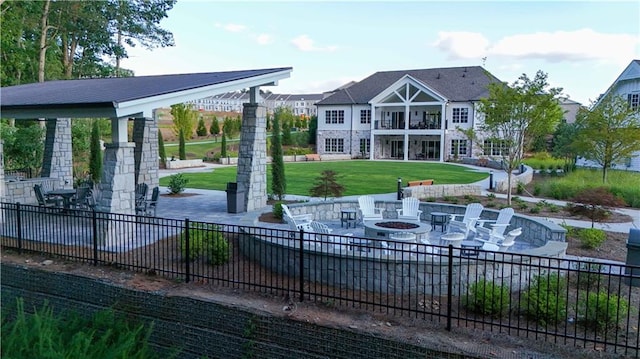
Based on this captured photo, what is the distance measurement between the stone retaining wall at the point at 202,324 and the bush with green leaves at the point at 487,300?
132 centimetres

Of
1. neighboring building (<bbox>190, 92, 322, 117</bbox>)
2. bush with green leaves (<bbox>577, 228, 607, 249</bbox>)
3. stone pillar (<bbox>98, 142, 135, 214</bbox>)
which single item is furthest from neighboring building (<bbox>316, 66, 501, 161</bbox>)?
neighboring building (<bbox>190, 92, 322, 117</bbox>)

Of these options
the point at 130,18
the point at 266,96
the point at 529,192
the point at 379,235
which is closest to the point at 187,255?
the point at 379,235

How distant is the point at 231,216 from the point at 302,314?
26.2ft

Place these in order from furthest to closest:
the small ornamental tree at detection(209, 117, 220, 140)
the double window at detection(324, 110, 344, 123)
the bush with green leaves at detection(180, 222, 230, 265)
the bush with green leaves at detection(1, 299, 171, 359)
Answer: the small ornamental tree at detection(209, 117, 220, 140), the double window at detection(324, 110, 344, 123), the bush with green leaves at detection(180, 222, 230, 265), the bush with green leaves at detection(1, 299, 171, 359)

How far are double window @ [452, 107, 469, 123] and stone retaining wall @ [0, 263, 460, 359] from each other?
42.9m

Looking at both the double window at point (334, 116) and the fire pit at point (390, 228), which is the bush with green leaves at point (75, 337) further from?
the double window at point (334, 116)

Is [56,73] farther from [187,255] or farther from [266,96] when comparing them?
[266,96]

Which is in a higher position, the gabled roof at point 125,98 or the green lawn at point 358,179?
the gabled roof at point 125,98

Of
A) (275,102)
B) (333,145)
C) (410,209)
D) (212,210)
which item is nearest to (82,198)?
(212,210)

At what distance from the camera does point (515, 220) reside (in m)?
13.6

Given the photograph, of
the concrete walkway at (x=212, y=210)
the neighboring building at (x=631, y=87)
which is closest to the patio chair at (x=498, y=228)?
the concrete walkway at (x=212, y=210)

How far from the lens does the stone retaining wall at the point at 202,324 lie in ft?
21.8

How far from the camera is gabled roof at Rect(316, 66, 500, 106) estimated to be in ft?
157

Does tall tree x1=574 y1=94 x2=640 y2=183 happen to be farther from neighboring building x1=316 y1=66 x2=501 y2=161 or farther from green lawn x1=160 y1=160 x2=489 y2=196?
neighboring building x1=316 y1=66 x2=501 y2=161
